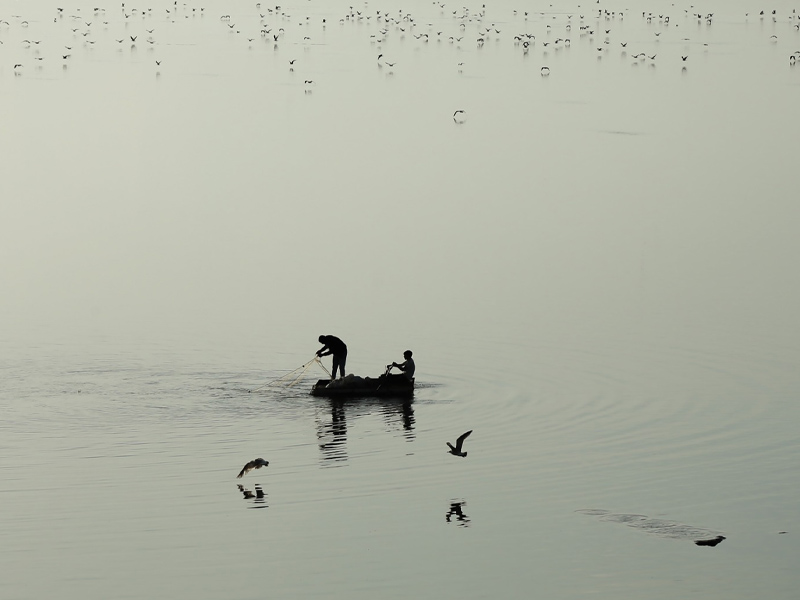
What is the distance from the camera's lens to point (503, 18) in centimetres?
14438

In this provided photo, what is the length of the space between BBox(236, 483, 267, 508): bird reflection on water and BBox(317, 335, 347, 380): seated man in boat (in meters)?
7.31

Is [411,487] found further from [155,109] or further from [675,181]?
[155,109]

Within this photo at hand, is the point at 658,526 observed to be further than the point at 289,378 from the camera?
No

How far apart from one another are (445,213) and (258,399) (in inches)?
865

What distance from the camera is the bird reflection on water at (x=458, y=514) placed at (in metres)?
21.6

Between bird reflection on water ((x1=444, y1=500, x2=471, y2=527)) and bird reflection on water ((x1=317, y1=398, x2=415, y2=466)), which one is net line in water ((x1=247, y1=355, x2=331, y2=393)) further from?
bird reflection on water ((x1=444, y1=500, x2=471, y2=527))

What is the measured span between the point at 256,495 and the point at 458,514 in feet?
10.7

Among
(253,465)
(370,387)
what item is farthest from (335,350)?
(253,465)

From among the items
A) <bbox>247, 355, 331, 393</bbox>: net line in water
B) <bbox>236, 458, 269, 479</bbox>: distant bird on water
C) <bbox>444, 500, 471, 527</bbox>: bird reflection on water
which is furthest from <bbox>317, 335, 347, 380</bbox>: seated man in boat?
<bbox>444, 500, 471, 527</bbox>: bird reflection on water

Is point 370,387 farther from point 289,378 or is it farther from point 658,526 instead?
point 658,526

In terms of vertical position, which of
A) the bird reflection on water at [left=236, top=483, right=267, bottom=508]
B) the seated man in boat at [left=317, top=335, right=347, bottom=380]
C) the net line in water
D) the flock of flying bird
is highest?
the flock of flying bird

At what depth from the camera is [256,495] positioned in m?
22.7

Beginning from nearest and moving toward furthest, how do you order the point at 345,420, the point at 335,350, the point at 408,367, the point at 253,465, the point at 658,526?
1. the point at 658,526
2. the point at 253,465
3. the point at 345,420
4. the point at 408,367
5. the point at 335,350

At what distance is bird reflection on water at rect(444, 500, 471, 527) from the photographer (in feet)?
70.9
